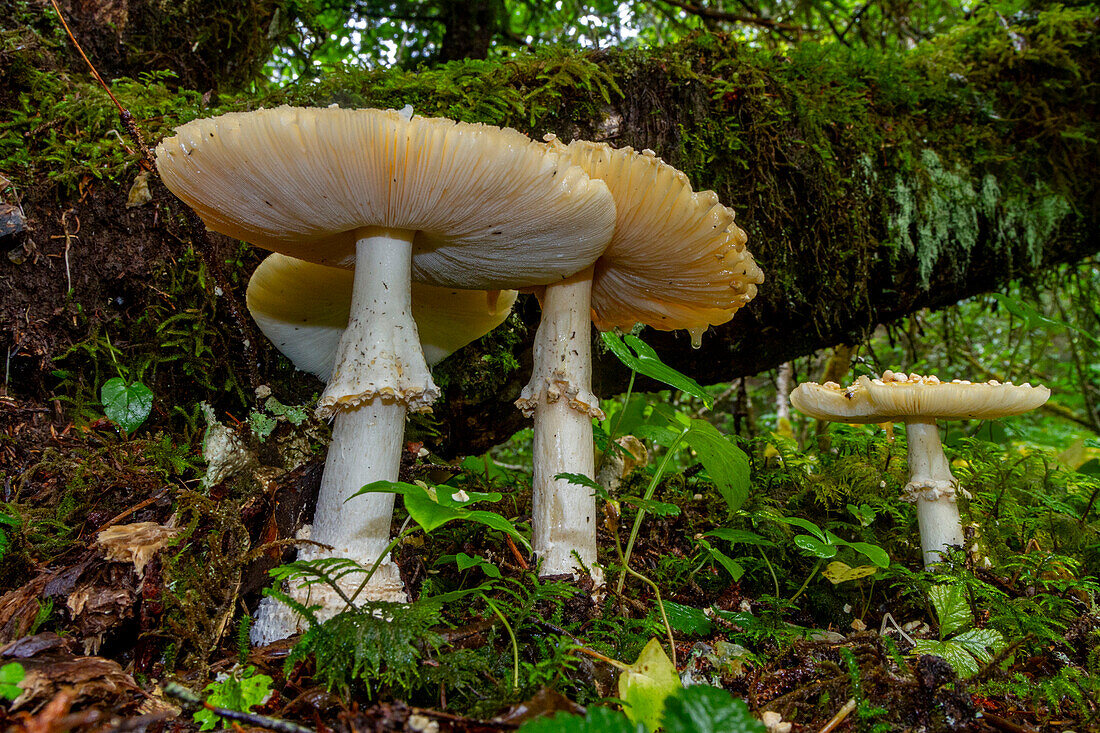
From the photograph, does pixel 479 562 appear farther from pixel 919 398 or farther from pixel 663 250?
pixel 919 398

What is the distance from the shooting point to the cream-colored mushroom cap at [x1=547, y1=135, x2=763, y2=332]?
188cm

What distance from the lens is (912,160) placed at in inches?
141

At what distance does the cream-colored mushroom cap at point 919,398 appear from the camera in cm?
241

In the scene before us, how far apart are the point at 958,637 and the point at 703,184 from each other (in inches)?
88.1

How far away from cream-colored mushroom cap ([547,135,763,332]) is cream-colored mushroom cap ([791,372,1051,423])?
56 centimetres

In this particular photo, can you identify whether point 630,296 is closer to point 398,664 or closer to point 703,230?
point 703,230

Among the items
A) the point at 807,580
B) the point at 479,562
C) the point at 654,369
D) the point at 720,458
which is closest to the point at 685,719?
the point at 479,562

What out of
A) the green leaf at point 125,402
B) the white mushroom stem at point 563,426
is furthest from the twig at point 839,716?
the green leaf at point 125,402

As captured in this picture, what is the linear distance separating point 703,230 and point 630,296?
679mm

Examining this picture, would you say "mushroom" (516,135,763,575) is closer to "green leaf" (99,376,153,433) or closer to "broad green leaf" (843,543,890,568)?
"broad green leaf" (843,543,890,568)

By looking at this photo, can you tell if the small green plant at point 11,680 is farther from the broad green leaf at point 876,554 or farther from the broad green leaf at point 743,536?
the broad green leaf at point 876,554

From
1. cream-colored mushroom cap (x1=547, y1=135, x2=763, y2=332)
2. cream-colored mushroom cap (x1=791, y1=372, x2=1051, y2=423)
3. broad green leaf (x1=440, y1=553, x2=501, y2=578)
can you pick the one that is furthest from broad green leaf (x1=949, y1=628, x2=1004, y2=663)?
broad green leaf (x1=440, y1=553, x2=501, y2=578)

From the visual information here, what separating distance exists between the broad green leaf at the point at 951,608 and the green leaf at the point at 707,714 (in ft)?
4.26

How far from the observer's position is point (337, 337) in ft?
9.11
